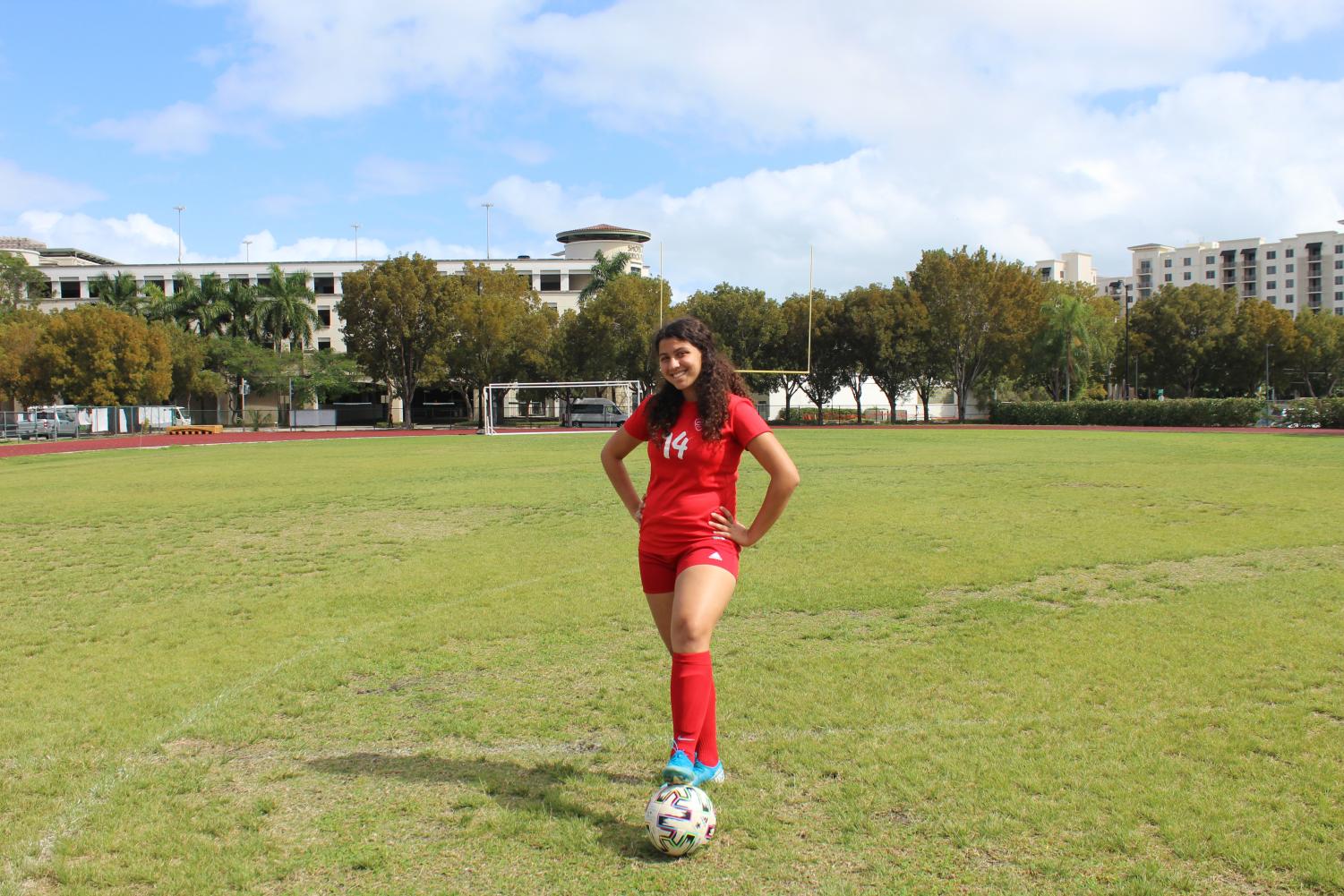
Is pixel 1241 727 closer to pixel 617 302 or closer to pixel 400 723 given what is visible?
pixel 400 723

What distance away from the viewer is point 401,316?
186ft

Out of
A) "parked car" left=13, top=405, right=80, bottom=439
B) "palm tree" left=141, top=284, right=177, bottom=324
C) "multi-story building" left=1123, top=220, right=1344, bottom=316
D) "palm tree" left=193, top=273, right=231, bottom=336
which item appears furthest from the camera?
"multi-story building" left=1123, top=220, right=1344, bottom=316

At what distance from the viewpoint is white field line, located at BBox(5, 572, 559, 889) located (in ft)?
11.3

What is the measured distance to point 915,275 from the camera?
5600 centimetres

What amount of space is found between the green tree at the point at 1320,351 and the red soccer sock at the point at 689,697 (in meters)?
79.8

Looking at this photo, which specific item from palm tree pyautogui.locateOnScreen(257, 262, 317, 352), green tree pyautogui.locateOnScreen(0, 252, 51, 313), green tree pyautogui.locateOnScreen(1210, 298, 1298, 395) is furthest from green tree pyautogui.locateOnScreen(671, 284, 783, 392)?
green tree pyautogui.locateOnScreen(0, 252, 51, 313)

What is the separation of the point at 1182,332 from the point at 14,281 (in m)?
83.1

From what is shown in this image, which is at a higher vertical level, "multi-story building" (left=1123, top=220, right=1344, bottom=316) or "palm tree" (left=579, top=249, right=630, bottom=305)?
"multi-story building" (left=1123, top=220, right=1344, bottom=316)

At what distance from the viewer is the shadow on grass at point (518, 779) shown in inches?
146

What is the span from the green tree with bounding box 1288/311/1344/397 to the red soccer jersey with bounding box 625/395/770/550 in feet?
261

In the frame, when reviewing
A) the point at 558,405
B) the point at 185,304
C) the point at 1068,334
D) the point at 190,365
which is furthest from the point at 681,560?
the point at 185,304

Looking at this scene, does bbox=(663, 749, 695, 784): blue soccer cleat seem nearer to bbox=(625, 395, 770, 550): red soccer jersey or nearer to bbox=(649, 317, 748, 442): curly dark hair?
bbox=(625, 395, 770, 550): red soccer jersey

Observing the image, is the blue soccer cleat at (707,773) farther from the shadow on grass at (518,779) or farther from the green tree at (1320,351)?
the green tree at (1320,351)

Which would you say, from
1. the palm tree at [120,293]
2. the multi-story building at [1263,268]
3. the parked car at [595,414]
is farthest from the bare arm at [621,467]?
the multi-story building at [1263,268]
